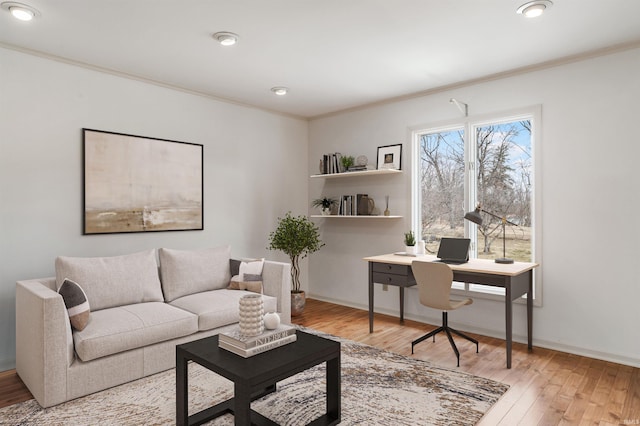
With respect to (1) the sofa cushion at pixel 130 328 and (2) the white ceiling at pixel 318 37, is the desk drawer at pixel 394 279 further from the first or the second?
(2) the white ceiling at pixel 318 37

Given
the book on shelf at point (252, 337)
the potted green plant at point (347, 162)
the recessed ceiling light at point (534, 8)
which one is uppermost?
the recessed ceiling light at point (534, 8)

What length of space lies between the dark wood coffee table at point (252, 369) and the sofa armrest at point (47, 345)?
867 millimetres

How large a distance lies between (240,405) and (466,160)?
3.35 m

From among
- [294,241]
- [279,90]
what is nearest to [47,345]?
[294,241]

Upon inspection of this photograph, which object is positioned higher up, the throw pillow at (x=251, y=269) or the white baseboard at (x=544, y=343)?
the throw pillow at (x=251, y=269)

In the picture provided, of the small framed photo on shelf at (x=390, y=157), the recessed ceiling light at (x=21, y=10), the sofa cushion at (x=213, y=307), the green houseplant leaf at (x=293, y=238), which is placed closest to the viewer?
the recessed ceiling light at (x=21, y=10)

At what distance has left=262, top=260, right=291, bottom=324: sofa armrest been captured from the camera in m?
3.98

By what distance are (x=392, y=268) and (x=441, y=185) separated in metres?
1.20

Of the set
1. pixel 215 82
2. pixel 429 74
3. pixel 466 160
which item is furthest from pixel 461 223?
pixel 215 82

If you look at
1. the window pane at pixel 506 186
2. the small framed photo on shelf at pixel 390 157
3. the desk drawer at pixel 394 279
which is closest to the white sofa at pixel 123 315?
the desk drawer at pixel 394 279

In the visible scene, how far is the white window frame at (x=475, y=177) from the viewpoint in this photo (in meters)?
3.74

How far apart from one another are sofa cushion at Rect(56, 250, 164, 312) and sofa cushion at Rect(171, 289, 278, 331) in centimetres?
29

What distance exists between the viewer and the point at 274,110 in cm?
530

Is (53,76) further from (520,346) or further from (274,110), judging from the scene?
(520,346)
